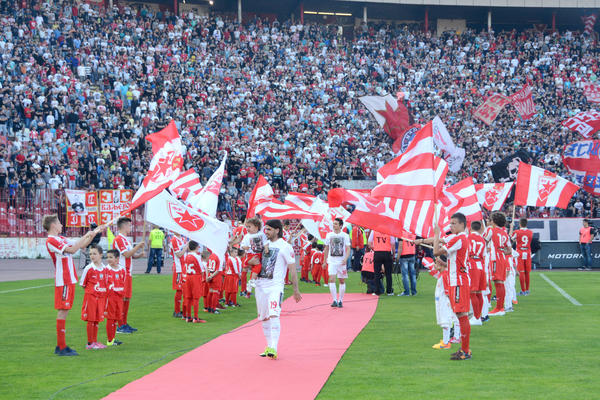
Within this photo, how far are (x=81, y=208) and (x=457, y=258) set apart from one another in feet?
70.1

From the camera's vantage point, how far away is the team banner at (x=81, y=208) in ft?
94.6

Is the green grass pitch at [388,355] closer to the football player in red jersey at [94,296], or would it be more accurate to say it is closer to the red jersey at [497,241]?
the football player in red jersey at [94,296]

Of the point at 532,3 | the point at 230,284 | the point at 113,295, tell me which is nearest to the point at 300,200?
the point at 230,284

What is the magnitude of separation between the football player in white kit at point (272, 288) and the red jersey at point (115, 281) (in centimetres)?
249

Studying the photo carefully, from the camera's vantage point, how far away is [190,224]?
40.6 ft

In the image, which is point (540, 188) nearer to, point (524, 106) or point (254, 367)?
point (254, 367)

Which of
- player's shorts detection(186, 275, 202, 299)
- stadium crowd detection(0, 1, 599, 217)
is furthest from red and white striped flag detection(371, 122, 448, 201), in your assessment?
stadium crowd detection(0, 1, 599, 217)

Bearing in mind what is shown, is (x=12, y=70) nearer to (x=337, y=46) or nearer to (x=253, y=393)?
(x=337, y=46)

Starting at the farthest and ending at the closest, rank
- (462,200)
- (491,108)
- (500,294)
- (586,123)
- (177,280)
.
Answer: (491,108) < (586,123) < (462,200) < (500,294) < (177,280)

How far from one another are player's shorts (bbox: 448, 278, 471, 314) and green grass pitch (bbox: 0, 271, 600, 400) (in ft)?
2.35

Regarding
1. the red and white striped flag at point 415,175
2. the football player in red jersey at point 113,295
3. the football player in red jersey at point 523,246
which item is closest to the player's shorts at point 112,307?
the football player in red jersey at point 113,295

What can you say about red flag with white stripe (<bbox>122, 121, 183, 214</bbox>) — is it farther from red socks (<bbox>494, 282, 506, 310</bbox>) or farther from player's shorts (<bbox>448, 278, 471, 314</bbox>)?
red socks (<bbox>494, 282, 506, 310</bbox>)

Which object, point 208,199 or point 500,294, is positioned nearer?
point 500,294

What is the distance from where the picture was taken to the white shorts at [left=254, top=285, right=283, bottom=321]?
10320mm
